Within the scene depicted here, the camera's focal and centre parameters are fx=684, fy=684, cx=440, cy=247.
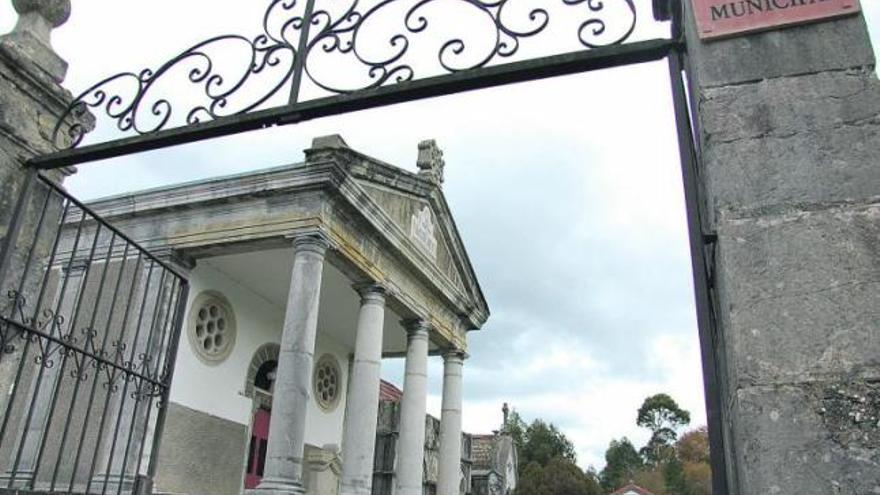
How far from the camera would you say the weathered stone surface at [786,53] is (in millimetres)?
2252

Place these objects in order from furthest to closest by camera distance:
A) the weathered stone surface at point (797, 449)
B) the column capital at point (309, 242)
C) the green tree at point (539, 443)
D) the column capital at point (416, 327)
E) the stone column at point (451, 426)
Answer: the green tree at point (539, 443) → the stone column at point (451, 426) → the column capital at point (416, 327) → the column capital at point (309, 242) → the weathered stone surface at point (797, 449)

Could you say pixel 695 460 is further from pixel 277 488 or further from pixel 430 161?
pixel 277 488

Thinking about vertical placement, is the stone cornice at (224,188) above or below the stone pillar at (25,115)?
above

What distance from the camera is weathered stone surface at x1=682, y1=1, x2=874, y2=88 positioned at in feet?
7.39

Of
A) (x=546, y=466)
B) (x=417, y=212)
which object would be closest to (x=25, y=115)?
(x=417, y=212)

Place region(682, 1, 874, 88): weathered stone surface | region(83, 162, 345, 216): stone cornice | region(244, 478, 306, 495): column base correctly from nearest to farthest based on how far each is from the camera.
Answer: region(682, 1, 874, 88): weathered stone surface → region(244, 478, 306, 495): column base → region(83, 162, 345, 216): stone cornice

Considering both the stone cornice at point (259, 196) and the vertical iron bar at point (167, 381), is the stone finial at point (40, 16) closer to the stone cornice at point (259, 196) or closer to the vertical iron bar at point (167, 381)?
the vertical iron bar at point (167, 381)

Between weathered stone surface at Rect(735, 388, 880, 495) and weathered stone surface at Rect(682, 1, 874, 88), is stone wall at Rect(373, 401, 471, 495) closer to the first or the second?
weathered stone surface at Rect(682, 1, 874, 88)

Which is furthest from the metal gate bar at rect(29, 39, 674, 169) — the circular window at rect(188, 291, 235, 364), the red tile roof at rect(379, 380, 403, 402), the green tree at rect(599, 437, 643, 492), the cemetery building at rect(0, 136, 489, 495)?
the green tree at rect(599, 437, 643, 492)

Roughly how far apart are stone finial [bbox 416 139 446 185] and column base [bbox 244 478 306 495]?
7.17 meters

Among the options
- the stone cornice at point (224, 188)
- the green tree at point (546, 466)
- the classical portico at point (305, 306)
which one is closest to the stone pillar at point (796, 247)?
the classical portico at point (305, 306)

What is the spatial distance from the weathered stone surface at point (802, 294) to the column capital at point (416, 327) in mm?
11435

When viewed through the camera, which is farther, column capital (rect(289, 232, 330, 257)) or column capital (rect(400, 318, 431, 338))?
column capital (rect(400, 318, 431, 338))

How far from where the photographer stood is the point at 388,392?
2130 cm
